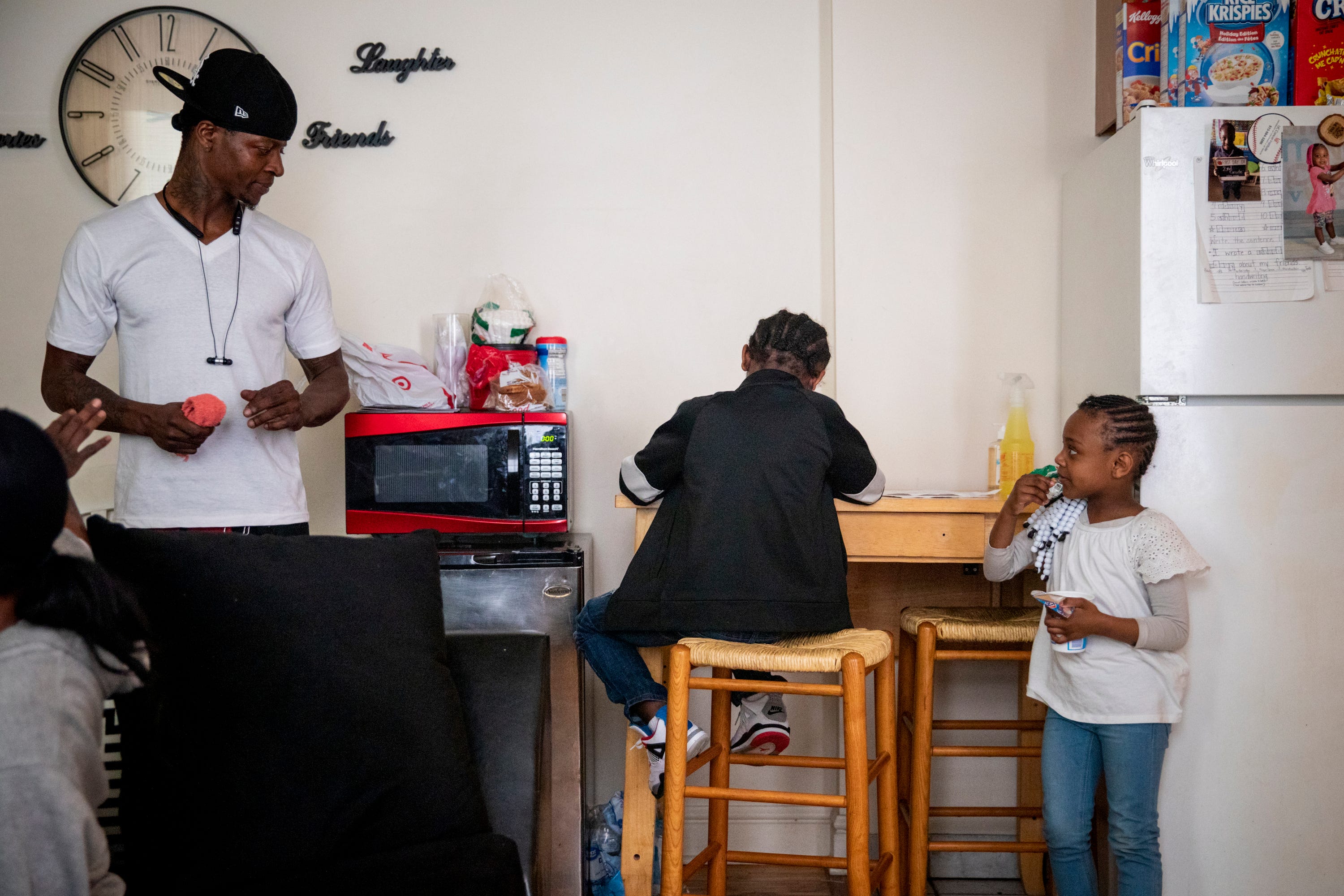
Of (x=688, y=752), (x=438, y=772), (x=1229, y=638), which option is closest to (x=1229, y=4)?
(x=1229, y=638)

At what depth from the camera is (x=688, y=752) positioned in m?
1.94

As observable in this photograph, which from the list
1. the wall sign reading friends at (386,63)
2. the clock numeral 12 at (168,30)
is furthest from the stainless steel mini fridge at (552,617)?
the clock numeral 12 at (168,30)

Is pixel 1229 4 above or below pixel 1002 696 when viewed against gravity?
above

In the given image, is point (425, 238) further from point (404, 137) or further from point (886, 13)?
point (886, 13)

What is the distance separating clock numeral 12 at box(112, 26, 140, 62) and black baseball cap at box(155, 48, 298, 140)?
0.94 meters

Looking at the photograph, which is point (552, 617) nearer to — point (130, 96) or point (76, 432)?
point (76, 432)

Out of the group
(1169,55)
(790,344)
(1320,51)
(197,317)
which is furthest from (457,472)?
(1320,51)

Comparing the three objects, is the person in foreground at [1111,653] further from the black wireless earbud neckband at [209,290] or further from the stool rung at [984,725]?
the black wireless earbud neckband at [209,290]

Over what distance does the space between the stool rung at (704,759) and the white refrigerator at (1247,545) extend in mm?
863

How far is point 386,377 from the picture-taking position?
2352 millimetres

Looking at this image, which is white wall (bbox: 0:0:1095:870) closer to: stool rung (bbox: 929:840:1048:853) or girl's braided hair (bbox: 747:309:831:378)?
stool rung (bbox: 929:840:1048:853)

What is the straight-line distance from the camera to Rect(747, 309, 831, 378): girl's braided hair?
2012mm

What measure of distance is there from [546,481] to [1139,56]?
1625 millimetres

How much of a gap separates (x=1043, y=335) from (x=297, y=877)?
2103 millimetres
